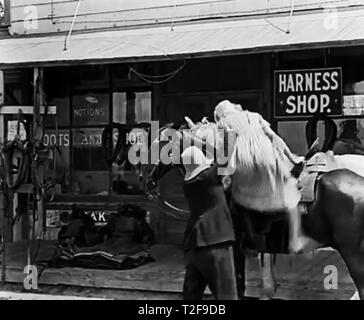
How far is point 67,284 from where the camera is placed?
8.33 m

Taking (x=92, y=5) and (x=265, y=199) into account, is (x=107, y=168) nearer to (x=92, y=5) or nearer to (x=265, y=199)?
(x=92, y=5)

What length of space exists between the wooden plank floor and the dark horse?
4.06ft

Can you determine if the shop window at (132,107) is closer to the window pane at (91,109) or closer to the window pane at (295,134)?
the window pane at (91,109)

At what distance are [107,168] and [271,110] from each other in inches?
111

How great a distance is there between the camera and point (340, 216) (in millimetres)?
6090

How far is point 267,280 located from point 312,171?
1.59m

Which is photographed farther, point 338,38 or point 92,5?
point 92,5

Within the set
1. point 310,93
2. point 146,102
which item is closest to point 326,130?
point 310,93

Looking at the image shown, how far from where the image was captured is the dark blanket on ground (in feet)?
28.1

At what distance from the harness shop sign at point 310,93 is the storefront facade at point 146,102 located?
0.90 m

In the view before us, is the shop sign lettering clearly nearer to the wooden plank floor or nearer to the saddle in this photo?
the wooden plank floor

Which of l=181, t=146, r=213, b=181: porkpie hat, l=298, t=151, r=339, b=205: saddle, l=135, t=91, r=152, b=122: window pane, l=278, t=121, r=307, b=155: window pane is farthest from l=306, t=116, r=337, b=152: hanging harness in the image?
l=135, t=91, r=152, b=122: window pane

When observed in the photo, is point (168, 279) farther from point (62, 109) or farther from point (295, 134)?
point (62, 109)
